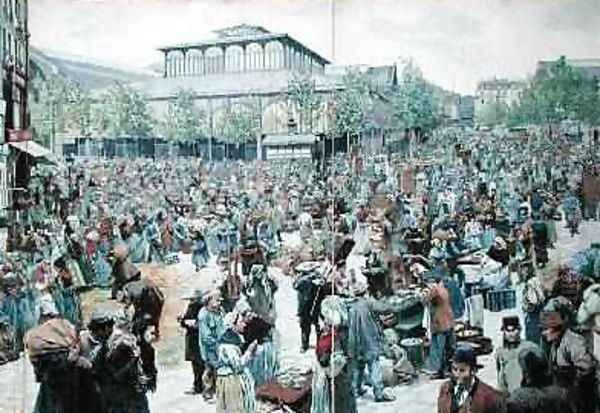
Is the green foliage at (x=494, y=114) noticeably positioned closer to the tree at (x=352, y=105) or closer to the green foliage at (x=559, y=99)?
the green foliage at (x=559, y=99)

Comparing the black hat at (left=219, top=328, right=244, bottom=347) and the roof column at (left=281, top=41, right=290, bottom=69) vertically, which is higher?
the roof column at (left=281, top=41, right=290, bottom=69)

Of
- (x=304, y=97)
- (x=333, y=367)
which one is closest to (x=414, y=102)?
(x=304, y=97)

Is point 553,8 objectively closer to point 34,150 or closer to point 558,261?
point 558,261

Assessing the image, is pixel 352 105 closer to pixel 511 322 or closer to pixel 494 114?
pixel 494 114

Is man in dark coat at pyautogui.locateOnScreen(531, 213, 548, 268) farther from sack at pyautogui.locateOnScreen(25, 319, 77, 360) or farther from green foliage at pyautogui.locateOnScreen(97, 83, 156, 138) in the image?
sack at pyautogui.locateOnScreen(25, 319, 77, 360)

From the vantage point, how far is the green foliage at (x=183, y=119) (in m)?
4.89

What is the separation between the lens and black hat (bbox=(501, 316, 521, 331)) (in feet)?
15.2

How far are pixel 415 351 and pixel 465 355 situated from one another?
24 centimetres

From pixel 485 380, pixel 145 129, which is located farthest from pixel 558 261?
pixel 145 129

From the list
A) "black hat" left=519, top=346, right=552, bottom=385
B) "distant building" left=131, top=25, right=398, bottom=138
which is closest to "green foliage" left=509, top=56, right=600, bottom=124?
"distant building" left=131, top=25, right=398, bottom=138

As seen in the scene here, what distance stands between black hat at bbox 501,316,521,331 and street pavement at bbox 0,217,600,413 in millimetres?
21

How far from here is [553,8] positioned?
4.63 m

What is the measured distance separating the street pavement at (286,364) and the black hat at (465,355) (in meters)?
0.05

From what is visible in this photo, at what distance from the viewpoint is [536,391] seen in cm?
458
